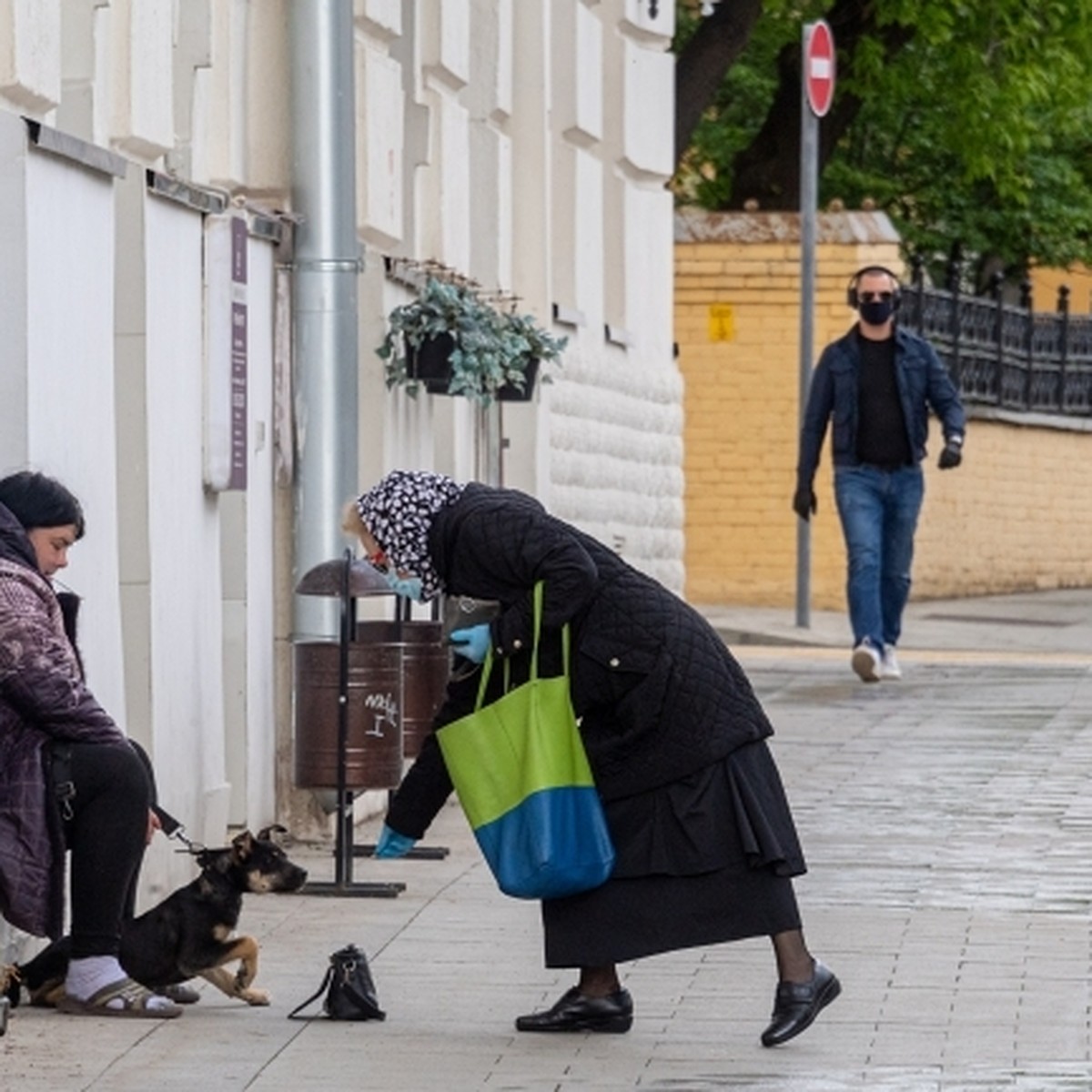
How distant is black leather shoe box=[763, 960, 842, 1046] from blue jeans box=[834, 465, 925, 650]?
371 inches

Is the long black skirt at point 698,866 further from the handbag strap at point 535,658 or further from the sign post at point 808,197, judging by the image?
the sign post at point 808,197

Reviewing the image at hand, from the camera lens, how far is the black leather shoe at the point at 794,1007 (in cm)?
857

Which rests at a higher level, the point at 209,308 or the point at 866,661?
the point at 209,308

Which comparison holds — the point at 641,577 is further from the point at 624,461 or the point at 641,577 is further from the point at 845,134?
the point at 845,134

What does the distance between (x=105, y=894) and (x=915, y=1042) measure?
1.92m

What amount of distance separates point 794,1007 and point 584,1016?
1.72 ft

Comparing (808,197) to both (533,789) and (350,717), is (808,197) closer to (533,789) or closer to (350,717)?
(350,717)

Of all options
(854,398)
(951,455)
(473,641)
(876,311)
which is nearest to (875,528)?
(951,455)

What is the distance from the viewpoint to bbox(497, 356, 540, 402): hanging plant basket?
50.0 feet

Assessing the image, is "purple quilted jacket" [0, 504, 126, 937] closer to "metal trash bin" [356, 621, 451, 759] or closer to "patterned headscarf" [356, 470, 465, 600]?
"patterned headscarf" [356, 470, 465, 600]

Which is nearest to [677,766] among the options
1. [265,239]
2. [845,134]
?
[265,239]

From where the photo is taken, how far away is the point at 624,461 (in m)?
20.7

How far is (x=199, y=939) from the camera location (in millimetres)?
9023

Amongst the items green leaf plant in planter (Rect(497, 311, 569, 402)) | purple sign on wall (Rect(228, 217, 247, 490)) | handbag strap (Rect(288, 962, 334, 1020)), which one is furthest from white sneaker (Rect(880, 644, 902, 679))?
handbag strap (Rect(288, 962, 334, 1020))
